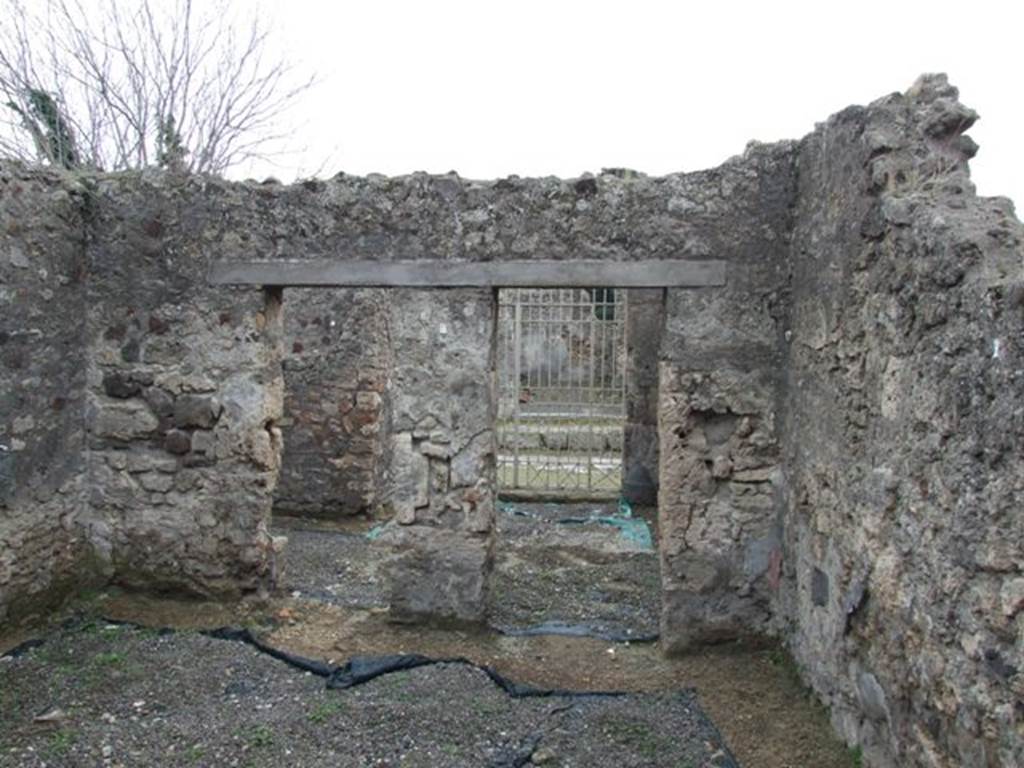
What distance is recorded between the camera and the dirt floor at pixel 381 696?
141 inches

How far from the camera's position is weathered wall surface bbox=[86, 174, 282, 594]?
16.5ft

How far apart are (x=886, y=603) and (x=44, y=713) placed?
3540 mm

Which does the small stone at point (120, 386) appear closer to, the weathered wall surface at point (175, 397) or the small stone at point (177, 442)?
the weathered wall surface at point (175, 397)

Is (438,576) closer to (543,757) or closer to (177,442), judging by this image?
(543,757)

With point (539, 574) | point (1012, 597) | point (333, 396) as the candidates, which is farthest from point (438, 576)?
point (333, 396)

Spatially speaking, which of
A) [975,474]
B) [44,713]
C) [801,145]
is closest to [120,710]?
[44,713]

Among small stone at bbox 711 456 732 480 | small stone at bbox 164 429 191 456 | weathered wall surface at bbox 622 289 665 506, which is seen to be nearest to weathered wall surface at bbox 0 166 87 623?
small stone at bbox 164 429 191 456

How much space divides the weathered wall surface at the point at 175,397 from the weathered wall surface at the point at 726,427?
7.82 feet

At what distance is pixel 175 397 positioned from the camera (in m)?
5.09

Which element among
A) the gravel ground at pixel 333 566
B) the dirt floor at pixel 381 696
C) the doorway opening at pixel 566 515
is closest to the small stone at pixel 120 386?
the dirt floor at pixel 381 696

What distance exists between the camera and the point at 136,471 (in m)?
5.19

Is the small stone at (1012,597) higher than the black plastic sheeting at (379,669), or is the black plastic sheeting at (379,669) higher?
the small stone at (1012,597)

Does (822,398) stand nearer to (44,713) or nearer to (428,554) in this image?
(428,554)

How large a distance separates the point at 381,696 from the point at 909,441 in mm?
2617
